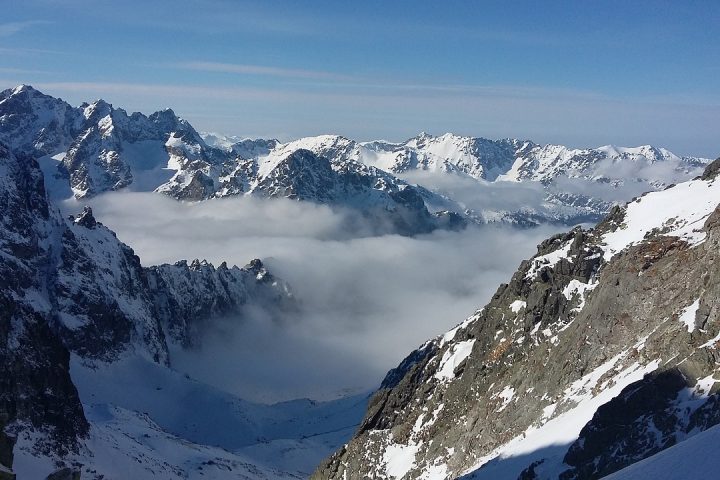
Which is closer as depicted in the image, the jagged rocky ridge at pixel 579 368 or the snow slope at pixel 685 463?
the snow slope at pixel 685 463

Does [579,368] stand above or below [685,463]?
below

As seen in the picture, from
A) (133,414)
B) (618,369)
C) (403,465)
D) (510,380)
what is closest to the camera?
(618,369)

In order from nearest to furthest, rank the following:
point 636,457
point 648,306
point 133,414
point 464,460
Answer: point 636,457 → point 648,306 → point 464,460 → point 133,414

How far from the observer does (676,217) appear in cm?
6906

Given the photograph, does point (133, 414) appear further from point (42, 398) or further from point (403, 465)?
point (403, 465)

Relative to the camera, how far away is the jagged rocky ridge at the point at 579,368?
1651 inches

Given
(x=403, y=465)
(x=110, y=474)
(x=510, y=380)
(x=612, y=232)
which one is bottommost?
(x=110, y=474)

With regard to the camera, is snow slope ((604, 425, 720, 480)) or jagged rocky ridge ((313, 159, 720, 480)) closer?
snow slope ((604, 425, 720, 480))

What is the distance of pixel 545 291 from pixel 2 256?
585 feet

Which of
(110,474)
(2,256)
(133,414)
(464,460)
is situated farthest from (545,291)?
(2,256)

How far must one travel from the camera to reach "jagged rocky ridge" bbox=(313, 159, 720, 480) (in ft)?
138

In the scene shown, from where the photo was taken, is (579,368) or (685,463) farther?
(579,368)

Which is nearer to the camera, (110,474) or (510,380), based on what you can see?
(510,380)

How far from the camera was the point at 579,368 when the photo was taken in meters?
59.2
